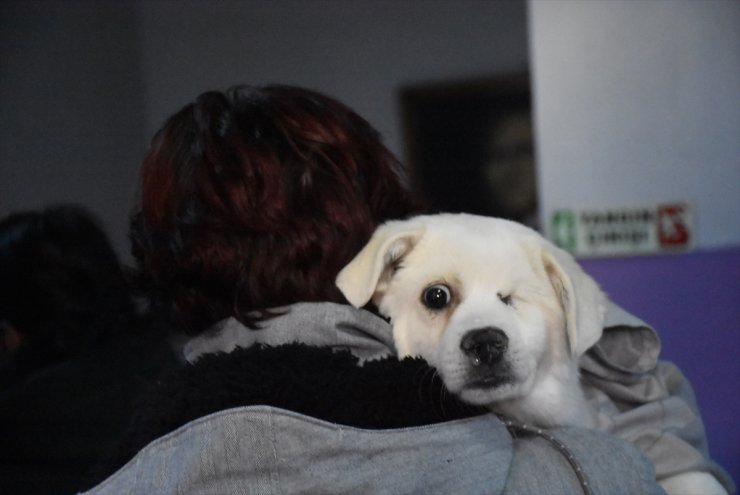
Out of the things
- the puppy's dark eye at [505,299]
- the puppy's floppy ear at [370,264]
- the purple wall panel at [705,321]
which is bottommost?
the purple wall panel at [705,321]

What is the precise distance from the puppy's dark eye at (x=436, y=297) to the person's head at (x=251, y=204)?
120 mm

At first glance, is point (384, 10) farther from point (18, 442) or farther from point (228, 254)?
point (228, 254)

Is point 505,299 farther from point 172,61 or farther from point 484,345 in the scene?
point 172,61

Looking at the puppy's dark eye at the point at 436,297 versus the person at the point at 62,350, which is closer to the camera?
the puppy's dark eye at the point at 436,297

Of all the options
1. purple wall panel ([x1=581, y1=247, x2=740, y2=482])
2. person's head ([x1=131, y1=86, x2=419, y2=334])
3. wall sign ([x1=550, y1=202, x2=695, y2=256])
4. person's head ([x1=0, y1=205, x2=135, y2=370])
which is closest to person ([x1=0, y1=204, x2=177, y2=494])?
person's head ([x1=0, y1=205, x2=135, y2=370])

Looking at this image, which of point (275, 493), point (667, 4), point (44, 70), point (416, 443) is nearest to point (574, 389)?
point (416, 443)

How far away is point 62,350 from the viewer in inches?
66.2

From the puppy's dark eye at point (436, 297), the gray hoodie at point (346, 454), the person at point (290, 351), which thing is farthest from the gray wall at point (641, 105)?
the gray hoodie at point (346, 454)

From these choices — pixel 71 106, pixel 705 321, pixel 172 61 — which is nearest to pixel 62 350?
pixel 71 106

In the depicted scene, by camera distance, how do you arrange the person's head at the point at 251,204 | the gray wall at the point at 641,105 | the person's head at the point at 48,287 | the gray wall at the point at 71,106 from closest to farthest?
the person's head at the point at 251,204 → the person's head at the point at 48,287 → the gray wall at the point at 641,105 → the gray wall at the point at 71,106

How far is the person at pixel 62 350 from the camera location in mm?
1525

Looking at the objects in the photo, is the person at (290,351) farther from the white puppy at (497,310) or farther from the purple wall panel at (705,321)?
the purple wall panel at (705,321)

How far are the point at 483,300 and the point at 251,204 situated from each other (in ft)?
1.10

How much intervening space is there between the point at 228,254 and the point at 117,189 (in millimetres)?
2097
